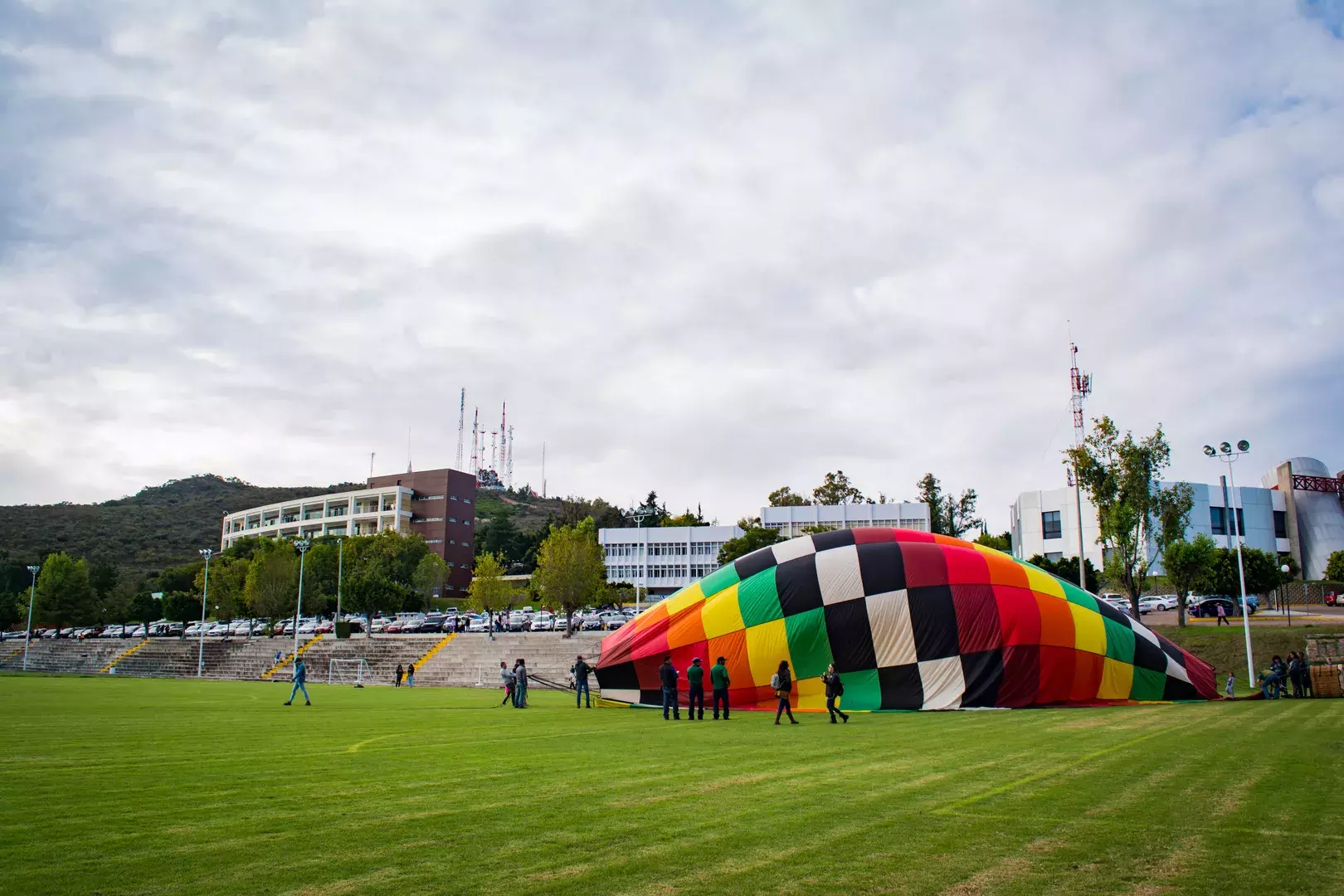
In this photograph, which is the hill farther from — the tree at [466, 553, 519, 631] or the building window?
the building window

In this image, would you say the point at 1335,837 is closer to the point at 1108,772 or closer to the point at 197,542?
the point at 1108,772

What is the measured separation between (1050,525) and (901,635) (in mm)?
76086

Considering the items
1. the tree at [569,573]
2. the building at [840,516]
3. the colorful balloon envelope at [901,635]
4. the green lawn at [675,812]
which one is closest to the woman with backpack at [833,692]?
the green lawn at [675,812]

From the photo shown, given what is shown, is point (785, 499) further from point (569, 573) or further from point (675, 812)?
point (675, 812)

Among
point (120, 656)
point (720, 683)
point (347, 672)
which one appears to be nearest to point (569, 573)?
point (347, 672)

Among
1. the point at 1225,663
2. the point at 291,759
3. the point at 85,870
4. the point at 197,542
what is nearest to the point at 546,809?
the point at 85,870

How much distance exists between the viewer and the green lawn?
6262 mm

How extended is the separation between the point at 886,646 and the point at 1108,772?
1341 centimetres

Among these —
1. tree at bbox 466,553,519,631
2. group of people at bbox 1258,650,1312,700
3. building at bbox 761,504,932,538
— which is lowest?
group of people at bbox 1258,650,1312,700

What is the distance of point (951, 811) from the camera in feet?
28.2

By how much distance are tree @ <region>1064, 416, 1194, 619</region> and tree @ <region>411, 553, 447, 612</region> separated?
5942 cm

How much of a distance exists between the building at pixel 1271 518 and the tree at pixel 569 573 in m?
48.4

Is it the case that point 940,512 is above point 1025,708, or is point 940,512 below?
above

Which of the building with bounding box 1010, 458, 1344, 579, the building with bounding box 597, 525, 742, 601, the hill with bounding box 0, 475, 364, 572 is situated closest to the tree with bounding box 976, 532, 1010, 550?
the building with bounding box 1010, 458, 1344, 579
